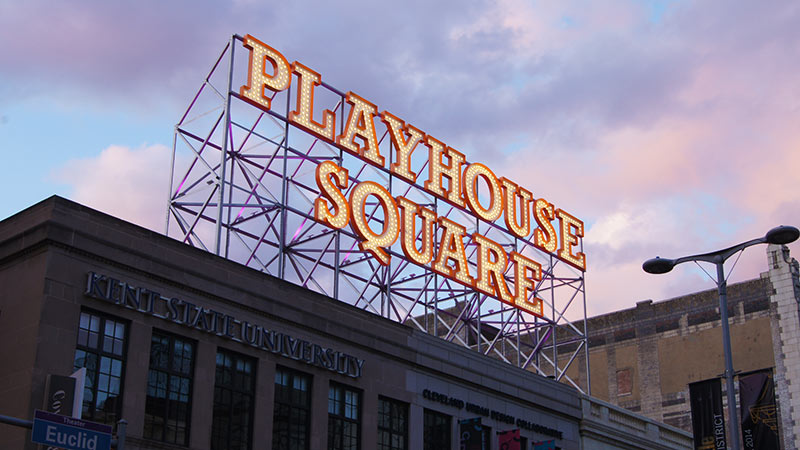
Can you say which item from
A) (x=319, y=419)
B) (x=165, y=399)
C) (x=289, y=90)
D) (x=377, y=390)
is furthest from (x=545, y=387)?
(x=165, y=399)

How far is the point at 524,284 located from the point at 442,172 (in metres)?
6.26

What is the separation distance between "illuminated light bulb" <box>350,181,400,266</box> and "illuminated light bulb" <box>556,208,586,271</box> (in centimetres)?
1242

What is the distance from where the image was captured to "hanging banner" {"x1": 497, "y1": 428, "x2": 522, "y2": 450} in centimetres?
3719

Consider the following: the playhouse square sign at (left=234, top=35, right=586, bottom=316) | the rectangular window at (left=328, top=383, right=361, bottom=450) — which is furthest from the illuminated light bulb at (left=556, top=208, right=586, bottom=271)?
the rectangular window at (left=328, top=383, right=361, bottom=450)

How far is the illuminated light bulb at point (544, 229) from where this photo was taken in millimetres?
48719

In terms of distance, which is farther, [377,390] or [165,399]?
[377,390]

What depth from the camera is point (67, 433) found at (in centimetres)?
1819

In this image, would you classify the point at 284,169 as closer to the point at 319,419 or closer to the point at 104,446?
the point at 319,419

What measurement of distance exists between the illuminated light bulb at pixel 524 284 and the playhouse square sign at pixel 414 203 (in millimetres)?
44

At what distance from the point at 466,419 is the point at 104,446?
799 inches

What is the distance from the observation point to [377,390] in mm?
34438

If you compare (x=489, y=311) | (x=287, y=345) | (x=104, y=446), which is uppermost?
(x=489, y=311)

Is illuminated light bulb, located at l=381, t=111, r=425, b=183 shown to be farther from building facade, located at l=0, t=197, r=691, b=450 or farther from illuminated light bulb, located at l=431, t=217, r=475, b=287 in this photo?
building facade, located at l=0, t=197, r=691, b=450

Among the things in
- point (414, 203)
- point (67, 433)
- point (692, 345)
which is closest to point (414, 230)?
point (414, 203)
